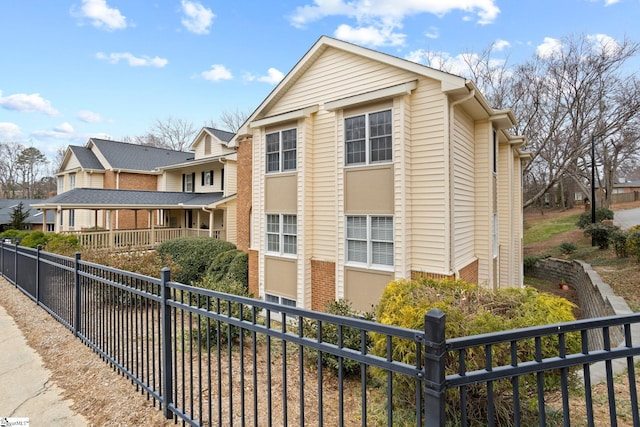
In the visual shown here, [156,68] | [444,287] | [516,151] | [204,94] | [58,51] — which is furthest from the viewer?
[204,94]

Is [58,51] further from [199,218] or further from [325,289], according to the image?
[325,289]

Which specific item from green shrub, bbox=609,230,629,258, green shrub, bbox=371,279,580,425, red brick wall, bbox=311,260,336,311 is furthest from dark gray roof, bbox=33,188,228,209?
green shrub, bbox=609,230,629,258

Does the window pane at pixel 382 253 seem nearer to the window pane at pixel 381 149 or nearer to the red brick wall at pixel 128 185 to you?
the window pane at pixel 381 149

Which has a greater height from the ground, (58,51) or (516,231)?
(58,51)

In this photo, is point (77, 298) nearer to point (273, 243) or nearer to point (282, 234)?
point (282, 234)

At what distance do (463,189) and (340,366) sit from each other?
27.4 ft

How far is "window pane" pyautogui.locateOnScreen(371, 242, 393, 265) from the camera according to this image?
28.7 feet

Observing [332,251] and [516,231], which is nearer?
[332,251]

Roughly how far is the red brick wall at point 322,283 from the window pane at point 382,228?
180 centimetres

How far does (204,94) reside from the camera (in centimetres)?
2253

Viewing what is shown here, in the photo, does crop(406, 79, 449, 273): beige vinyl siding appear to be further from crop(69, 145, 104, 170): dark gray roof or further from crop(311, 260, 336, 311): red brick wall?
crop(69, 145, 104, 170): dark gray roof

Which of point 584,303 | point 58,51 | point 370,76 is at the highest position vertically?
point 58,51

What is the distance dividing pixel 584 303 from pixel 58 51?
77.8 ft

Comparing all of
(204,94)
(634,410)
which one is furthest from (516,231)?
(204,94)
